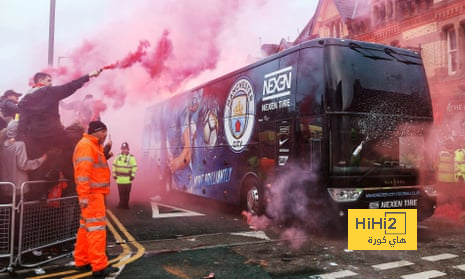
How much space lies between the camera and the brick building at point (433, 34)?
15.2 meters

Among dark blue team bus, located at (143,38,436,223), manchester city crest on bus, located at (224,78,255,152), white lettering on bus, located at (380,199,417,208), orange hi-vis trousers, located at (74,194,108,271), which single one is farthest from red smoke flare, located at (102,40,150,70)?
white lettering on bus, located at (380,199,417,208)

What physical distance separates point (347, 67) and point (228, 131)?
11.4 ft

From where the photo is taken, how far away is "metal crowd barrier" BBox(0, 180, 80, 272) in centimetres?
495

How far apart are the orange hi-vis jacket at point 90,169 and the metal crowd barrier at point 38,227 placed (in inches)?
38.7

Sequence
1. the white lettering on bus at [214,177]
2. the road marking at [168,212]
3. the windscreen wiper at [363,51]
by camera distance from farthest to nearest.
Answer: the road marking at [168,212], the white lettering on bus at [214,177], the windscreen wiper at [363,51]

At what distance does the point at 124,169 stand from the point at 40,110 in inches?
180

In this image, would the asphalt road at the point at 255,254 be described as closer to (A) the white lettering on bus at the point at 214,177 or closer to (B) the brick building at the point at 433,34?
(A) the white lettering on bus at the point at 214,177

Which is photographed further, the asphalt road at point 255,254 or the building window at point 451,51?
the building window at point 451,51

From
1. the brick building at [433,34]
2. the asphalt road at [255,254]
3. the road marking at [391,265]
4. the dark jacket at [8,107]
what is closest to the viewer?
the asphalt road at [255,254]

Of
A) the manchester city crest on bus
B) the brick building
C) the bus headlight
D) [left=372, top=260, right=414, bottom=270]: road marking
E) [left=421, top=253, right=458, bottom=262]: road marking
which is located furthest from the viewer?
the brick building

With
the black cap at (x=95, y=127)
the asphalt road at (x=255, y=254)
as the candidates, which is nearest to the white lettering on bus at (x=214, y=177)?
the asphalt road at (x=255, y=254)

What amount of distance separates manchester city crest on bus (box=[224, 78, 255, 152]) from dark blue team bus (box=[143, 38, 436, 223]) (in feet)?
0.13

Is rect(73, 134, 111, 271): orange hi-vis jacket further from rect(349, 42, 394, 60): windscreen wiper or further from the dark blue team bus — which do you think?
rect(349, 42, 394, 60): windscreen wiper

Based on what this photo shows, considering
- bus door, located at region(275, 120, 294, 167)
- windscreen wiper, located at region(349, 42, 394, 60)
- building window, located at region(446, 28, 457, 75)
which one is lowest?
bus door, located at region(275, 120, 294, 167)
